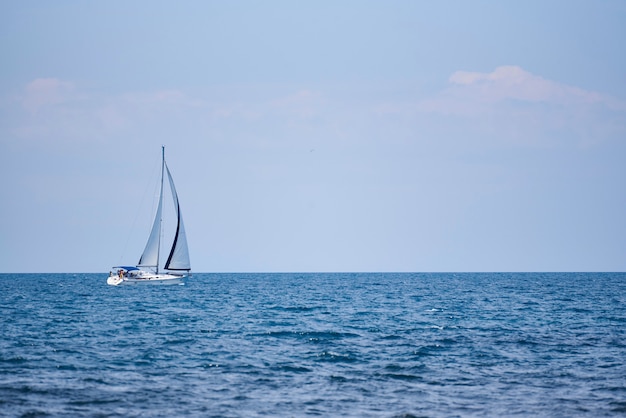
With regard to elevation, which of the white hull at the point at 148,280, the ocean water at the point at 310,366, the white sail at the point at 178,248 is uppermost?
the white sail at the point at 178,248

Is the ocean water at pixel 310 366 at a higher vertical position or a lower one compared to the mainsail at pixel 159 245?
lower

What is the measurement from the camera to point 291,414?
24.7 meters

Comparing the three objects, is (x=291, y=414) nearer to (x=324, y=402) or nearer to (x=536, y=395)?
(x=324, y=402)

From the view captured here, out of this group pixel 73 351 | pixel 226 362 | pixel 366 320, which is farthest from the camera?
pixel 366 320

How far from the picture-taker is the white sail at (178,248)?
107375 mm

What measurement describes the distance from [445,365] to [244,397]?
10852 millimetres

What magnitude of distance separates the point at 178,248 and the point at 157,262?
3.48 meters

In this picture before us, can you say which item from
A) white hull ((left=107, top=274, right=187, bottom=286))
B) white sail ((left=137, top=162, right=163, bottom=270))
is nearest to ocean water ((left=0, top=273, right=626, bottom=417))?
white hull ((left=107, top=274, right=187, bottom=286))

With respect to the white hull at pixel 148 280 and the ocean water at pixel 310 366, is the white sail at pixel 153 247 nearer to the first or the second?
the white hull at pixel 148 280

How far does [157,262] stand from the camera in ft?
355

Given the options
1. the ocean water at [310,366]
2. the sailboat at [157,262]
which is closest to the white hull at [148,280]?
the sailboat at [157,262]

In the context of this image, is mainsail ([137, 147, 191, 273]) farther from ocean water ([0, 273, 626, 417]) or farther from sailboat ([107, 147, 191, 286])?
ocean water ([0, 273, 626, 417])

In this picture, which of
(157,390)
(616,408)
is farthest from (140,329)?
(616,408)

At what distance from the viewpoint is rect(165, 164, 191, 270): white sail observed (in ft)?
352
